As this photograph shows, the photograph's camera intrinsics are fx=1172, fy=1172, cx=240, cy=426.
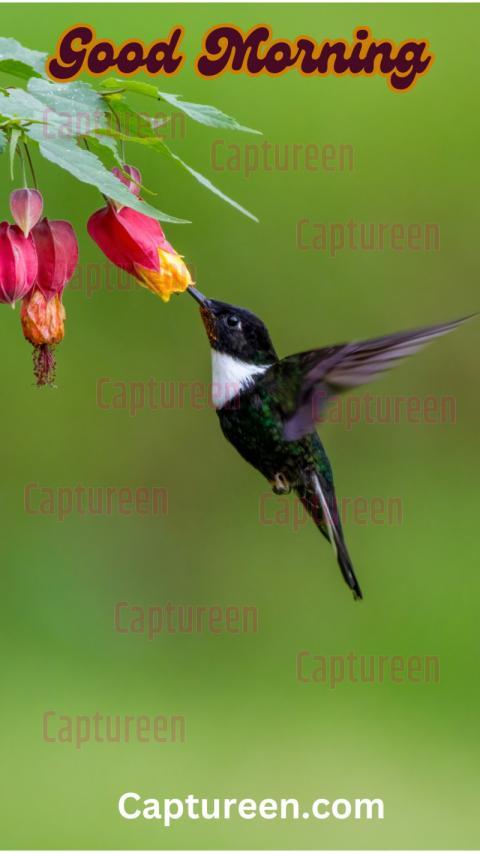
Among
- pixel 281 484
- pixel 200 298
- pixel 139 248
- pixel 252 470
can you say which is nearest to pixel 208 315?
pixel 200 298

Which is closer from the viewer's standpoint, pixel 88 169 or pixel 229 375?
pixel 88 169

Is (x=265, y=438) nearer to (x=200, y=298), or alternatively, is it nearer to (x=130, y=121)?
(x=200, y=298)

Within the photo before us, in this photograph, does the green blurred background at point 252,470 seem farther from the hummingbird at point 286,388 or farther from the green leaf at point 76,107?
the green leaf at point 76,107

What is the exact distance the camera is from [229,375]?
48.0 inches

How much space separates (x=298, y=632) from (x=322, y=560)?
0.23 meters

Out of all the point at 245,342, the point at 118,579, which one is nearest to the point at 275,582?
the point at 118,579

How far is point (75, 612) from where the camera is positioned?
3492 mm

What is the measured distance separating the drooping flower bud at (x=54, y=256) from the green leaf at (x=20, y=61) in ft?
0.46

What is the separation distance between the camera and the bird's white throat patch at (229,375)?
119 cm

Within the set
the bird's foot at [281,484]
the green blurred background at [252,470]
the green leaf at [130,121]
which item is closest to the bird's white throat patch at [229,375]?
the bird's foot at [281,484]

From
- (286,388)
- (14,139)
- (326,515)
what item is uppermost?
(14,139)

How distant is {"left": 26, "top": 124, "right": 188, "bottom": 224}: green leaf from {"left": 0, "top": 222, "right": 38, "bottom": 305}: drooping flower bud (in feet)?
0.52

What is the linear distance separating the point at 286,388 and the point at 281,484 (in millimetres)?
148

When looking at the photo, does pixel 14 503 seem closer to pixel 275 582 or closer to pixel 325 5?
pixel 275 582
